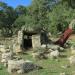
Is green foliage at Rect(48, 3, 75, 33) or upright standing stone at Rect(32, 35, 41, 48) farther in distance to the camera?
green foliage at Rect(48, 3, 75, 33)

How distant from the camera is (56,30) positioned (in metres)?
55.9

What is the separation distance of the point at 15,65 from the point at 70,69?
2776 millimetres

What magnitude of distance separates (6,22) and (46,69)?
56.7 meters

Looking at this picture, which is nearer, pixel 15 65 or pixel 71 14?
pixel 15 65

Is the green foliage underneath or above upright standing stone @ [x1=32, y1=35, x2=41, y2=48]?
above

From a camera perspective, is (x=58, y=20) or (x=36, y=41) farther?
(x=58, y=20)

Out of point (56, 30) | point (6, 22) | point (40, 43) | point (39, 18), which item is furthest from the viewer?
point (6, 22)

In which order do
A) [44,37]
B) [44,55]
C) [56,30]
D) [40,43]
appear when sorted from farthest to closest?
[56,30] < [44,37] < [40,43] < [44,55]

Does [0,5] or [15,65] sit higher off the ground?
[0,5]

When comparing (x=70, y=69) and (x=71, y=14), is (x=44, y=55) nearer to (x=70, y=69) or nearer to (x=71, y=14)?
(x=70, y=69)

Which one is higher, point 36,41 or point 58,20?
point 58,20

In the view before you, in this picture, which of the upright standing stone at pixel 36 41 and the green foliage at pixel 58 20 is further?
the green foliage at pixel 58 20

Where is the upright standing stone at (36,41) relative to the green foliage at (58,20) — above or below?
below

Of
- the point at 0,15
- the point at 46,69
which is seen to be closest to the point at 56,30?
the point at 0,15
